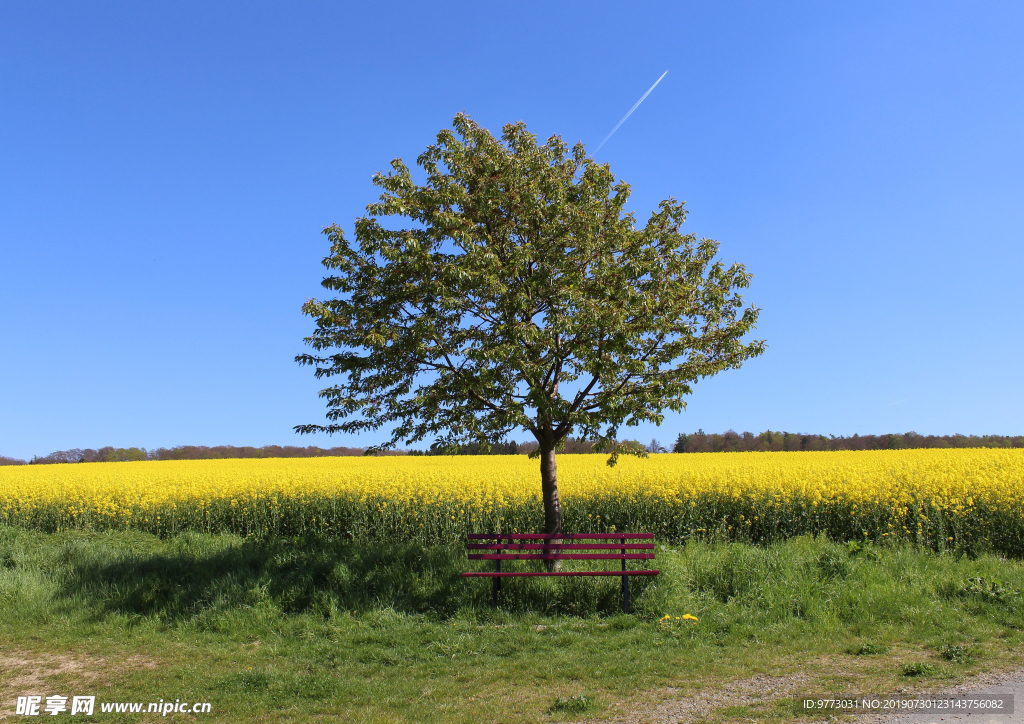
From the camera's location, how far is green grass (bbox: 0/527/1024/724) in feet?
21.1

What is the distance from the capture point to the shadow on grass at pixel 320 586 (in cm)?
960

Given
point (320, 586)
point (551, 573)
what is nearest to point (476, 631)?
point (551, 573)

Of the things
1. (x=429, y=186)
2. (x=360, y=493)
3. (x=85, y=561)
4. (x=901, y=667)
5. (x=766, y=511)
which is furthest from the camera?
(x=360, y=493)

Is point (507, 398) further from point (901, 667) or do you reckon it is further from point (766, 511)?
point (766, 511)

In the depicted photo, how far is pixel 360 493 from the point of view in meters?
16.2

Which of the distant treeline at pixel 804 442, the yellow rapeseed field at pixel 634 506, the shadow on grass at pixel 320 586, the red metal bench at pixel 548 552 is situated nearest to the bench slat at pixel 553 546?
the red metal bench at pixel 548 552

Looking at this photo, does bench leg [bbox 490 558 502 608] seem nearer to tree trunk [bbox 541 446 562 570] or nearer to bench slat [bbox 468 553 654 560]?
bench slat [bbox 468 553 654 560]

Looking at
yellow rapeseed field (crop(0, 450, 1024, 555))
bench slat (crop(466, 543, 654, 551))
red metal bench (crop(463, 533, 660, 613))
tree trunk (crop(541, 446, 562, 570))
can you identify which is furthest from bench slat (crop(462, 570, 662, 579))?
yellow rapeseed field (crop(0, 450, 1024, 555))

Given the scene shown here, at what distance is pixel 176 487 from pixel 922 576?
63.4ft

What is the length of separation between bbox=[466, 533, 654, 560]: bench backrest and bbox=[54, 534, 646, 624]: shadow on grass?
469 millimetres

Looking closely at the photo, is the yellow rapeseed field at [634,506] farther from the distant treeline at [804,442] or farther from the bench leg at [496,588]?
the distant treeline at [804,442]

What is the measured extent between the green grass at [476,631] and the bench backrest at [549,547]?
0.47 meters

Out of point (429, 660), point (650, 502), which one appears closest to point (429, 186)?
point (429, 660)

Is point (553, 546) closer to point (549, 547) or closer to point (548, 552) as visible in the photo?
point (549, 547)
